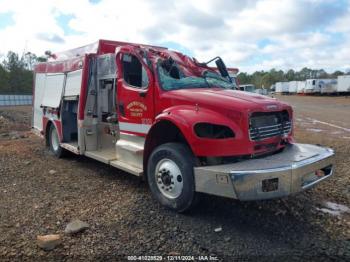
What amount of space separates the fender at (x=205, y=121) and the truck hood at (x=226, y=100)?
0.14m

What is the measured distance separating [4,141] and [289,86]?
64610mm

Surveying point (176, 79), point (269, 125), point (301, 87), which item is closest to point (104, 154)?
point (176, 79)

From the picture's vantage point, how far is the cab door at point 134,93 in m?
5.92

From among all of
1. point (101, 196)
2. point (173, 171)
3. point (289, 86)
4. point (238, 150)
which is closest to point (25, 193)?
point (101, 196)

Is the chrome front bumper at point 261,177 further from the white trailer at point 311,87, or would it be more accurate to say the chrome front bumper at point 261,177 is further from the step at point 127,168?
the white trailer at point 311,87

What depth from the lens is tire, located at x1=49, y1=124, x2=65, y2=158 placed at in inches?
357

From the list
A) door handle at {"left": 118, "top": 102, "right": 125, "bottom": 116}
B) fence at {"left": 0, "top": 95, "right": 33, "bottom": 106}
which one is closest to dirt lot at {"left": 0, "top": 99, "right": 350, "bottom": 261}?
door handle at {"left": 118, "top": 102, "right": 125, "bottom": 116}

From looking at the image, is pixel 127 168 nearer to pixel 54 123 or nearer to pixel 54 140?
pixel 54 123

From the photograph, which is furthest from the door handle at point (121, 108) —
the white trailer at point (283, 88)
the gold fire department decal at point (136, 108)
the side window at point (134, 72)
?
the white trailer at point (283, 88)

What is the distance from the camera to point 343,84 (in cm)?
5194

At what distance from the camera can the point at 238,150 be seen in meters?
4.61

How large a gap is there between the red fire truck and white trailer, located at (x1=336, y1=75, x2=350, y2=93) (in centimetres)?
4971

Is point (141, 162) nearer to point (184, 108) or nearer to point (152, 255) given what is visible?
point (184, 108)

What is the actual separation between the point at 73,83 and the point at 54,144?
2121mm
